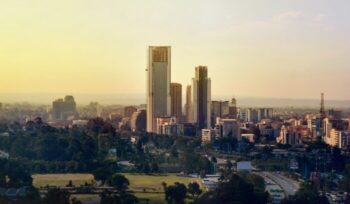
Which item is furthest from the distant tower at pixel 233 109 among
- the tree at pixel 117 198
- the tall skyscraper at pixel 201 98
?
the tree at pixel 117 198

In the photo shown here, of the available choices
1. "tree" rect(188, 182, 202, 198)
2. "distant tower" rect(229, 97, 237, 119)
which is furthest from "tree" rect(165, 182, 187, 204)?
"distant tower" rect(229, 97, 237, 119)

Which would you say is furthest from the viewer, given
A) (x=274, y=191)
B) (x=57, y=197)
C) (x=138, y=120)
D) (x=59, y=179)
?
(x=138, y=120)

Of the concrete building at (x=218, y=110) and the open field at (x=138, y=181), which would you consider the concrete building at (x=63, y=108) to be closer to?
the open field at (x=138, y=181)

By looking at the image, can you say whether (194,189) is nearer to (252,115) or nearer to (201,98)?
(201,98)

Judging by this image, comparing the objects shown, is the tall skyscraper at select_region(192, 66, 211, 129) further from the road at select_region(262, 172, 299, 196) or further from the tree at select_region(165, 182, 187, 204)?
the tree at select_region(165, 182, 187, 204)

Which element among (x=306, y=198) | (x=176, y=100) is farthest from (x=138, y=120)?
(x=306, y=198)

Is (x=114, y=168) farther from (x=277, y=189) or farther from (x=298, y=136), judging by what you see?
(x=298, y=136)

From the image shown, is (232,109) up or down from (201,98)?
down
